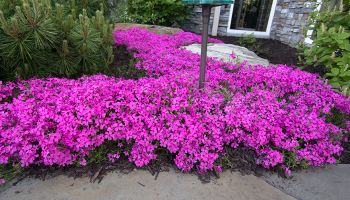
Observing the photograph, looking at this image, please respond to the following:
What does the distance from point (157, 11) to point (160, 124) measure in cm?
582

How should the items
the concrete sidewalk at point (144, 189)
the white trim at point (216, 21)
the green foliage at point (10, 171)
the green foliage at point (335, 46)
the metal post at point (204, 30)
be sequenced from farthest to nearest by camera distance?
the white trim at point (216, 21) → the green foliage at point (335, 46) → the metal post at point (204, 30) → the green foliage at point (10, 171) → the concrete sidewalk at point (144, 189)

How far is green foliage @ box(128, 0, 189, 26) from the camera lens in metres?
7.30

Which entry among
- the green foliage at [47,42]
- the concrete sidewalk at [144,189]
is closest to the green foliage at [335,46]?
the concrete sidewalk at [144,189]

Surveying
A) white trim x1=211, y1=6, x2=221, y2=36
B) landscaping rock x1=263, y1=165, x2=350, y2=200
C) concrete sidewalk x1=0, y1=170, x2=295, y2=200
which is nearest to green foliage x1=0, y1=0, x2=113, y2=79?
concrete sidewalk x1=0, y1=170, x2=295, y2=200

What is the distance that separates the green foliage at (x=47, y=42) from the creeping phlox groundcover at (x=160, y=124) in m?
0.30

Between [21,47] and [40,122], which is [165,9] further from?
[40,122]

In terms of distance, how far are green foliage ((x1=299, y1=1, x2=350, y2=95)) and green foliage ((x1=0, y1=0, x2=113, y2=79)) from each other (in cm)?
330

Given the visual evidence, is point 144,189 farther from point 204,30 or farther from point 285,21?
point 285,21

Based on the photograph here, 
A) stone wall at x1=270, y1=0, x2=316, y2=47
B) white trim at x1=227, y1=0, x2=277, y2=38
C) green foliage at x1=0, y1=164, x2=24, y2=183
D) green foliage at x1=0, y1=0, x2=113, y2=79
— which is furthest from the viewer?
white trim at x1=227, y1=0, x2=277, y2=38

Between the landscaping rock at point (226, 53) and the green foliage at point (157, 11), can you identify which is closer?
the landscaping rock at point (226, 53)

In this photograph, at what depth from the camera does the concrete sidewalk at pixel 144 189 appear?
6.58 ft

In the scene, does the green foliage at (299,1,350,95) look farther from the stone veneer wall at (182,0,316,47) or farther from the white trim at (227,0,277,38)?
the white trim at (227,0,277,38)

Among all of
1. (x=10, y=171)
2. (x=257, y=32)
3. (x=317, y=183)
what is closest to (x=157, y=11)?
(x=257, y=32)

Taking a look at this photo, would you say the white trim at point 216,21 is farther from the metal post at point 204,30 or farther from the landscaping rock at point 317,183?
the landscaping rock at point 317,183
